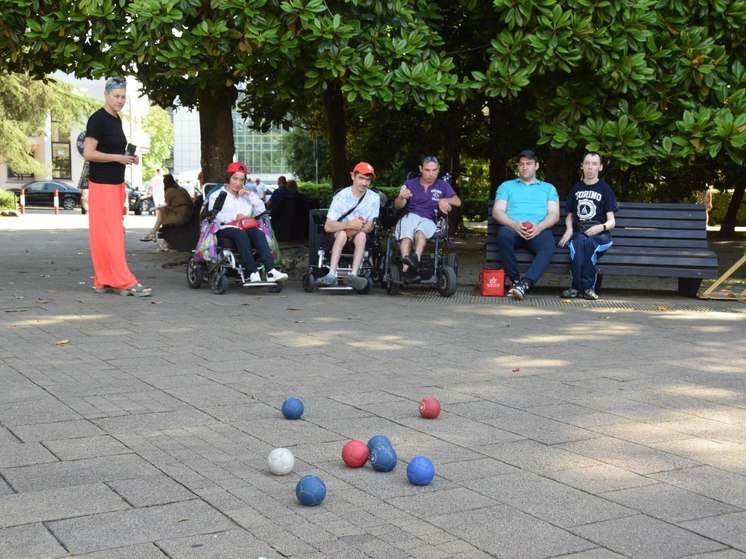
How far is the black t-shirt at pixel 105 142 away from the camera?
11062 millimetres

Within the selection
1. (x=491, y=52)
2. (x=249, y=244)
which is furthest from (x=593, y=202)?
(x=249, y=244)

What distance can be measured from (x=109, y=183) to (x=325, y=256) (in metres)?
2.53

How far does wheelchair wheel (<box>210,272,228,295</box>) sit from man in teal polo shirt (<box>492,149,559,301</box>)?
307 centimetres

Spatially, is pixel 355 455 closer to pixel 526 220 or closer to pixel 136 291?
pixel 136 291

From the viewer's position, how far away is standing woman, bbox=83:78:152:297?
11.0m

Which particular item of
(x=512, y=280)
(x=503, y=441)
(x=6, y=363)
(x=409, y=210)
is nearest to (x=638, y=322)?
(x=512, y=280)

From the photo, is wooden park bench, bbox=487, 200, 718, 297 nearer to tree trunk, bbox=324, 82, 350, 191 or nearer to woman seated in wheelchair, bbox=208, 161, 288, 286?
woman seated in wheelchair, bbox=208, 161, 288, 286

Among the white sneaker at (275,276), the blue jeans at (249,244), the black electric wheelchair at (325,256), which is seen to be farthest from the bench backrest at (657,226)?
the blue jeans at (249,244)

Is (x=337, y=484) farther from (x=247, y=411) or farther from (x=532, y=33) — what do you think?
(x=532, y=33)

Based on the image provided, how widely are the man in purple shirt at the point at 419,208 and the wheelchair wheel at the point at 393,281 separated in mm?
141

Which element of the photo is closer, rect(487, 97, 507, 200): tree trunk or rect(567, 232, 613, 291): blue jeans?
rect(567, 232, 613, 291): blue jeans

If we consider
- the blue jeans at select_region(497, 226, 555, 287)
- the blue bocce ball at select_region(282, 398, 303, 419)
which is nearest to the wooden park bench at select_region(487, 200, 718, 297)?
the blue jeans at select_region(497, 226, 555, 287)

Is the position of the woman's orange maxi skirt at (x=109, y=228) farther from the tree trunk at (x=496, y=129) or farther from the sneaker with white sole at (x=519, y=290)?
the tree trunk at (x=496, y=129)

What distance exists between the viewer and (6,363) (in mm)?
7207
